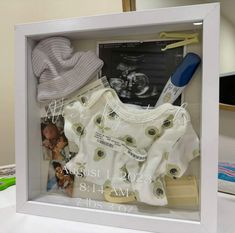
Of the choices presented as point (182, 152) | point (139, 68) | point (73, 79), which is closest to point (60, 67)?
point (73, 79)

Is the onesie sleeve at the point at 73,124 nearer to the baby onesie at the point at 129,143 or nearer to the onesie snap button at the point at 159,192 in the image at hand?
the baby onesie at the point at 129,143

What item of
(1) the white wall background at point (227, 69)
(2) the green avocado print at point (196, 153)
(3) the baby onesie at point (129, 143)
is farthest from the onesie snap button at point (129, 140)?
(1) the white wall background at point (227, 69)

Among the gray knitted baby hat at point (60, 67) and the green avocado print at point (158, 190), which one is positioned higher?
the gray knitted baby hat at point (60, 67)

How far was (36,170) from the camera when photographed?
548 millimetres

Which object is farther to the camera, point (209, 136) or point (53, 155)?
point (53, 155)

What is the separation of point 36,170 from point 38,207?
0.07 metres

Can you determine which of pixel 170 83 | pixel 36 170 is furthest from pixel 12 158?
pixel 170 83

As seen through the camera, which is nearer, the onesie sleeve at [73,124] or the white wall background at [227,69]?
the onesie sleeve at [73,124]

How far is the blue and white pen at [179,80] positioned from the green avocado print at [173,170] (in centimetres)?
11

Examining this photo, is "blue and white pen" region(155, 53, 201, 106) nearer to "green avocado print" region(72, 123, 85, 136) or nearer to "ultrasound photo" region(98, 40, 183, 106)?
"ultrasound photo" region(98, 40, 183, 106)

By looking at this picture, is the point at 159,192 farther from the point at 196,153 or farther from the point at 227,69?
the point at 227,69

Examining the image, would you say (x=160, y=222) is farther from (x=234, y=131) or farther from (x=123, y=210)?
(x=234, y=131)

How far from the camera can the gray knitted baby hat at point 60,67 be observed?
0.52m

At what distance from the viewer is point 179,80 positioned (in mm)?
473
